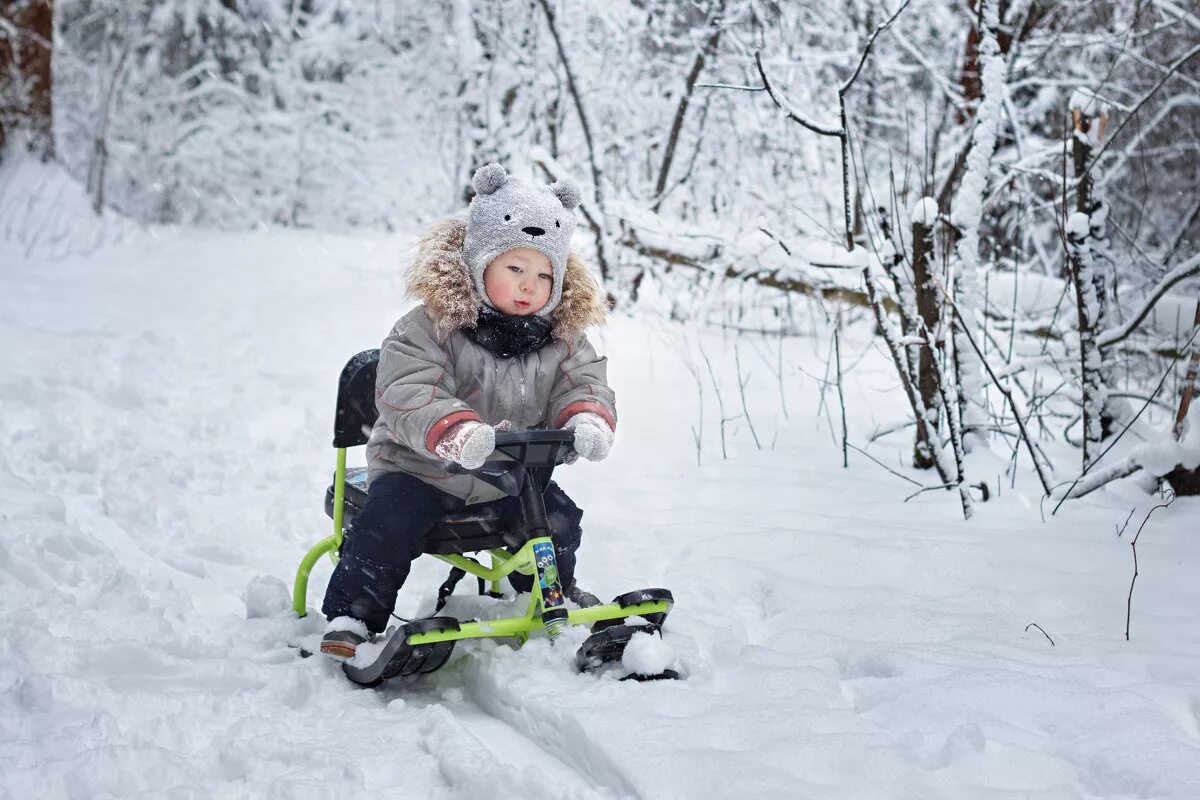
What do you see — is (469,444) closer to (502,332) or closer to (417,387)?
(417,387)

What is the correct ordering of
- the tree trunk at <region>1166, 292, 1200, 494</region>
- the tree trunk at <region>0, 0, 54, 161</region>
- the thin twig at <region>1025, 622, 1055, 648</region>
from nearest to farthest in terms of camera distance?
the thin twig at <region>1025, 622, 1055, 648</region>, the tree trunk at <region>1166, 292, 1200, 494</region>, the tree trunk at <region>0, 0, 54, 161</region>

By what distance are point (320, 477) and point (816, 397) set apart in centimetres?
283

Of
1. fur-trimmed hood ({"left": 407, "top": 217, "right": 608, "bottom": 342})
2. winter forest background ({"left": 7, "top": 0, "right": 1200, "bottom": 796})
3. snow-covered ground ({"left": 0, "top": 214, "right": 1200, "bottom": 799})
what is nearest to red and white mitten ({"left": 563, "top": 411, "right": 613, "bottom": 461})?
fur-trimmed hood ({"left": 407, "top": 217, "right": 608, "bottom": 342})

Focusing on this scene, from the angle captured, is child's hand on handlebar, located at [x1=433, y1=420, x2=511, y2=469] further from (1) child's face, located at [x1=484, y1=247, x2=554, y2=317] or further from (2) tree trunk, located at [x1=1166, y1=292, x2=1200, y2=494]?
(2) tree trunk, located at [x1=1166, y1=292, x2=1200, y2=494]

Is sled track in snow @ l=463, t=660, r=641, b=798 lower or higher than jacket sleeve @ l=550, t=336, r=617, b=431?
lower

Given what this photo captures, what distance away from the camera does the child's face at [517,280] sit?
2.88m

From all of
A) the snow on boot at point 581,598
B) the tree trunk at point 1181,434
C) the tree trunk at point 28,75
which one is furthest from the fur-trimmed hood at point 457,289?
the tree trunk at point 28,75

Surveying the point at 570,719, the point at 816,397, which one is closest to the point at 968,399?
the point at 816,397

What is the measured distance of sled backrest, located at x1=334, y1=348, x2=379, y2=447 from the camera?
3.09m

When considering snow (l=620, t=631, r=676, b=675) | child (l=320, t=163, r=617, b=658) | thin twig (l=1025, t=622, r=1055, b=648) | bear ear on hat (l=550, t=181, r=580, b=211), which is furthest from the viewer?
bear ear on hat (l=550, t=181, r=580, b=211)

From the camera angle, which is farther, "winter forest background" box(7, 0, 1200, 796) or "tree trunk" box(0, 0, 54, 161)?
"tree trunk" box(0, 0, 54, 161)

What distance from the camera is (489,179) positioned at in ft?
9.57

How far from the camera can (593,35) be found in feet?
31.5

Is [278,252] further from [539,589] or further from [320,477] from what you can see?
[539,589]
